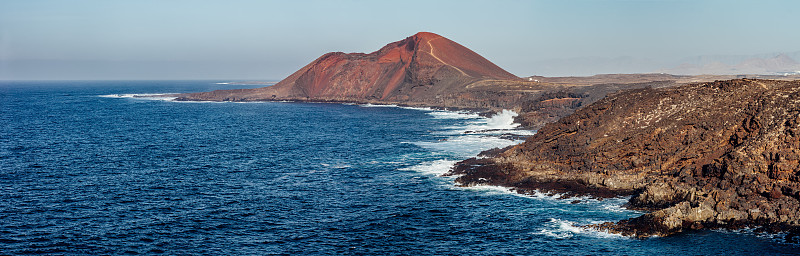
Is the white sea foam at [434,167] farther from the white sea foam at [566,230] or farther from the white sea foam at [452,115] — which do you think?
the white sea foam at [452,115]

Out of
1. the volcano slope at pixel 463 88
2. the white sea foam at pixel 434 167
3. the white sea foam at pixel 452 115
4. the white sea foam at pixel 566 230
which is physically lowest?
the white sea foam at pixel 566 230

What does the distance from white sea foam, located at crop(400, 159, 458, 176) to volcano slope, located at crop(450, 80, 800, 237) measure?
171cm

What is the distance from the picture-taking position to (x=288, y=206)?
1809 inches

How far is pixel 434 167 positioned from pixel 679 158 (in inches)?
898

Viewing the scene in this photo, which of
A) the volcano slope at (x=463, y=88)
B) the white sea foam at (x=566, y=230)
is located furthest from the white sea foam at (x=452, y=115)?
the white sea foam at (x=566, y=230)

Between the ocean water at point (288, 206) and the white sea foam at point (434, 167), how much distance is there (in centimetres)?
31

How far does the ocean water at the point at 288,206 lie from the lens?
1399 inches

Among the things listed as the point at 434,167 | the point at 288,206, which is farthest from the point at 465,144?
the point at 288,206

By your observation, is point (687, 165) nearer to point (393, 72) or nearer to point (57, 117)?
point (57, 117)

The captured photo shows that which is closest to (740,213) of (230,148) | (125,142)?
(230,148)

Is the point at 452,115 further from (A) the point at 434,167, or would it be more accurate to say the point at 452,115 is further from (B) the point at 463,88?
(A) the point at 434,167

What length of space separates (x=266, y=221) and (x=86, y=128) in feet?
257

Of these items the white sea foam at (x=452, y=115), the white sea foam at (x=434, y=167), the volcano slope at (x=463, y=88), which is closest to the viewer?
the white sea foam at (x=434, y=167)

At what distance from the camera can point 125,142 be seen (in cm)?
8662
